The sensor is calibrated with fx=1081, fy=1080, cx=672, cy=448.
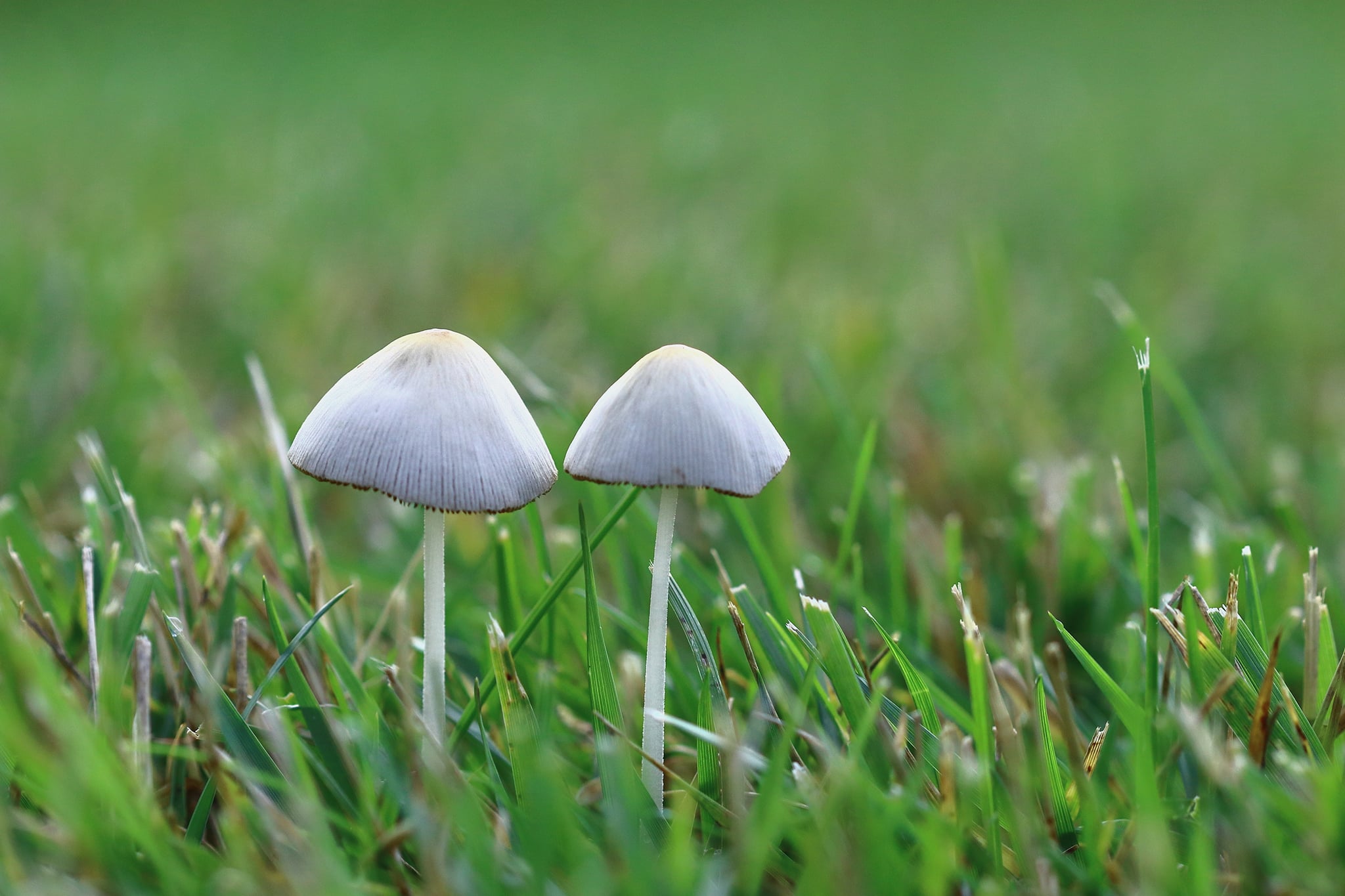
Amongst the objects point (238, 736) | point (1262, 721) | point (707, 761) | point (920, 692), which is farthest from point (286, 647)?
point (1262, 721)

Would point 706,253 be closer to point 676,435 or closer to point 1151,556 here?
point 1151,556

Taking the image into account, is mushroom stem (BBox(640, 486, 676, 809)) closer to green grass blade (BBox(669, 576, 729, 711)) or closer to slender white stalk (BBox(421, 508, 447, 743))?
green grass blade (BBox(669, 576, 729, 711))


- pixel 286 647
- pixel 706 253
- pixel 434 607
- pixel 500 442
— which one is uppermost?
pixel 706 253

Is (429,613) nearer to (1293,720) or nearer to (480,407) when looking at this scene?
(480,407)

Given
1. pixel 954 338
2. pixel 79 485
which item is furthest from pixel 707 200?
pixel 79 485

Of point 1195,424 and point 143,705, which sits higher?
point 1195,424

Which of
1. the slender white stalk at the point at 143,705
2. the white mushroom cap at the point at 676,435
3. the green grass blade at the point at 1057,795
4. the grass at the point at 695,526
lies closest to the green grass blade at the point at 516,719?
the grass at the point at 695,526

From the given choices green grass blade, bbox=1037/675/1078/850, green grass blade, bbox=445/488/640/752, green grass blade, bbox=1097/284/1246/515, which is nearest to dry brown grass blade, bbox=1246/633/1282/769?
green grass blade, bbox=1037/675/1078/850
